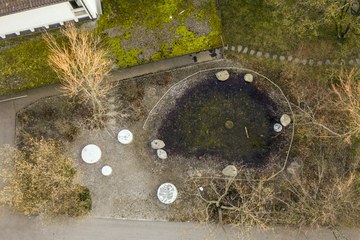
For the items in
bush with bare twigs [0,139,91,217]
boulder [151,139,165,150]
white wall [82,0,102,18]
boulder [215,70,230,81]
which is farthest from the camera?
boulder [215,70,230,81]

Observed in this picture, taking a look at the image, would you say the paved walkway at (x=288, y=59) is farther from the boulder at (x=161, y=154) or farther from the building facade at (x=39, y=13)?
the building facade at (x=39, y=13)

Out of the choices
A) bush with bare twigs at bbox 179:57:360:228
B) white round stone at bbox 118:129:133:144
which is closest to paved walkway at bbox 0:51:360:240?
bush with bare twigs at bbox 179:57:360:228

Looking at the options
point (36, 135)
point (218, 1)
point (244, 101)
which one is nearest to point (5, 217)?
point (36, 135)

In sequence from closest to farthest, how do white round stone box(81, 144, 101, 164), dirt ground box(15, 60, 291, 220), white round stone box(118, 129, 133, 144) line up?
1. dirt ground box(15, 60, 291, 220)
2. white round stone box(81, 144, 101, 164)
3. white round stone box(118, 129, 133, 144)

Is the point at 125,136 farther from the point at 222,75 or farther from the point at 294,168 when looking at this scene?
the point at 294,168

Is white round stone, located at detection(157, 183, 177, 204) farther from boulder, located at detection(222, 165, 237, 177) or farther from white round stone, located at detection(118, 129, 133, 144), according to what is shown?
white round stone, located at detection(118, 129, 133, 144)

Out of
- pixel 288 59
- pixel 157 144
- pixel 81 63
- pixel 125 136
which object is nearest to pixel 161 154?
pixel 157 144
